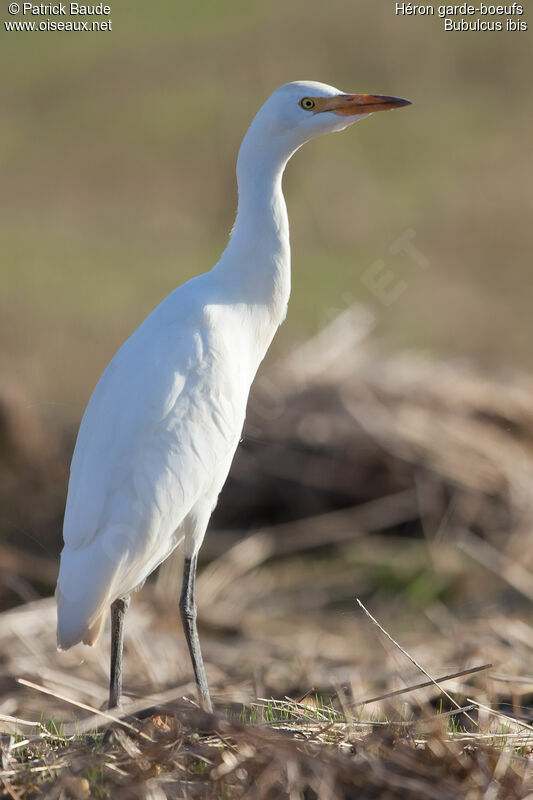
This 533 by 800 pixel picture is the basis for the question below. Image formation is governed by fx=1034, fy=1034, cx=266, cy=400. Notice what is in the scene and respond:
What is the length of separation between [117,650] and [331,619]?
2.82m

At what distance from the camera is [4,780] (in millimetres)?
2633

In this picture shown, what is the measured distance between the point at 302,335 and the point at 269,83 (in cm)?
852

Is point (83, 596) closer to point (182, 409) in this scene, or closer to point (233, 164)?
point (182, 409)

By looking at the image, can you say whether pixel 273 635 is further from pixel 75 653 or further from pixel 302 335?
pixel 302 335

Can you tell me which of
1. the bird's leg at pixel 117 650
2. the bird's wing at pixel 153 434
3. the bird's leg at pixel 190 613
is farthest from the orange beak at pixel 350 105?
the bird's leg at pixel 117 650

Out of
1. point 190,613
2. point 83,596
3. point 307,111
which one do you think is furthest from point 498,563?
point 83,596

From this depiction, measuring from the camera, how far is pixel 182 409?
332 cm

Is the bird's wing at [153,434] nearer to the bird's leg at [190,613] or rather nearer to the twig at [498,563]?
the bird's leg at [190,613]

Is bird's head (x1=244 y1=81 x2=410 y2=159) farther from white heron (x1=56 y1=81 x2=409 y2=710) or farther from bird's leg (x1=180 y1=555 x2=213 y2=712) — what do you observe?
bird's leg (x1=180 y1=555 x2=213 y2=712)

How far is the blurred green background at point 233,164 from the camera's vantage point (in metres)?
12.6

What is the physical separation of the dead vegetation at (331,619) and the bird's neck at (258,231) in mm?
1358

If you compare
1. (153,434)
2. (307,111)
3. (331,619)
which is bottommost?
(331,619)

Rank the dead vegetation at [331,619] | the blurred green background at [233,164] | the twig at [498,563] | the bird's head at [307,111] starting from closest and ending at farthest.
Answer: the dead vegetation at [331,619]
the bird's head at [307,111]
the twig at [498,563]
the blurred green background at [233,164]

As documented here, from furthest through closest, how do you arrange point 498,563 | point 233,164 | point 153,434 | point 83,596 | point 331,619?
point 233,164 < point 498,563 < point 331,619 < point 153,434 < point 83,596
